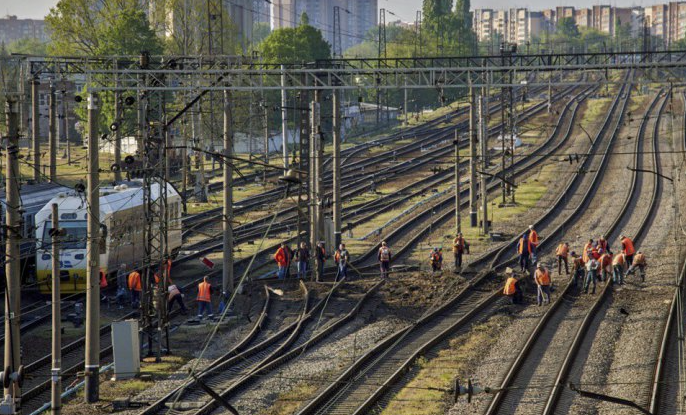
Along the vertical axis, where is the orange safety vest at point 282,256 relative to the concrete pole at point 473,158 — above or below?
below

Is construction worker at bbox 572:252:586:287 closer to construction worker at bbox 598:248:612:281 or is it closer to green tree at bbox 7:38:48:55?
construction worker at bbox 598:248:612:281

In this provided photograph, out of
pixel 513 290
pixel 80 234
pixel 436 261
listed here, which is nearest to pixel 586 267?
pixel 513 290

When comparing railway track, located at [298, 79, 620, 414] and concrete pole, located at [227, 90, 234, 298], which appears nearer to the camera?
Result: railway track, located at [298, 79, 620, 414]

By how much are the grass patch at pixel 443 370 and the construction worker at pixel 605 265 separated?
4869 mm

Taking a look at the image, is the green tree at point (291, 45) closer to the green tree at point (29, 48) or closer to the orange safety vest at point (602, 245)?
the orange safety vest at point (602, 245)

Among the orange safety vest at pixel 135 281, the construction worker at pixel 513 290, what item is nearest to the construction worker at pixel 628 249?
the construction worker at pixel 513 290

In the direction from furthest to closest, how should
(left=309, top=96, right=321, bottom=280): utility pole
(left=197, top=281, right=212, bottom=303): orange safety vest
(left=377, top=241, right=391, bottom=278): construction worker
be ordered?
(left=309, top=96, right=321, bottom=280): utility pole < (left=377, top=241, right=391, bottom=278): construction worker < (left=197, top=281, right=212, bottom=303): orange safety vest

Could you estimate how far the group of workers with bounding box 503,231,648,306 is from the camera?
98.9 feet

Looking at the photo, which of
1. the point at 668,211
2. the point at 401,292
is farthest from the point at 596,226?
the point at 401,292

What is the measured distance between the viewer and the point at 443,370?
23.7 metres

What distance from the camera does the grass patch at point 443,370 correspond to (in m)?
20.9

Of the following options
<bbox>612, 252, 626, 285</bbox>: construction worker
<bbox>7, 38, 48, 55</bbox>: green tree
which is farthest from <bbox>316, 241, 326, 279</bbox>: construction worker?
<bbox>7, 38, 48, 55</bbox>: green tree

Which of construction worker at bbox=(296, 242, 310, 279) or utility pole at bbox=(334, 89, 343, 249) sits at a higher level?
utility pole at bbox=(334, 89, 343, 249)

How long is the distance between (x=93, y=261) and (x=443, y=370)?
7.67m
